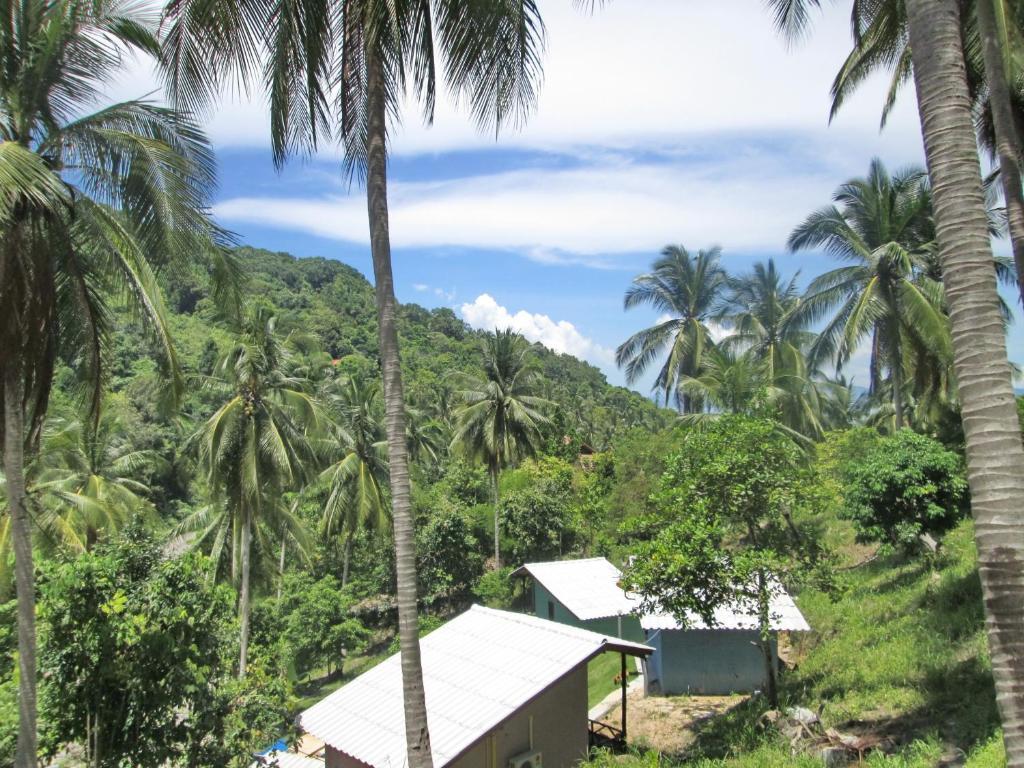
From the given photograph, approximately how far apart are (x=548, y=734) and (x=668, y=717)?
460cm

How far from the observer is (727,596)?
12617 millimetres

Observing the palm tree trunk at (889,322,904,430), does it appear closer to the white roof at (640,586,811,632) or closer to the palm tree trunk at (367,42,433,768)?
the white roof at (640,586,811,632)

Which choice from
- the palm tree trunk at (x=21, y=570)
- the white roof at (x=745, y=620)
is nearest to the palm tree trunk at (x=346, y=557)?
the white roof at (x=745, y=620)

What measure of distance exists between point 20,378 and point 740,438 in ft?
34.7

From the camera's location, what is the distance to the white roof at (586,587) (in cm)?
2194

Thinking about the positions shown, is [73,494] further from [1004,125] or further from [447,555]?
[1004,125]

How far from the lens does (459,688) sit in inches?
501

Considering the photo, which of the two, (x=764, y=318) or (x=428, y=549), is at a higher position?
(x=764, y=318)

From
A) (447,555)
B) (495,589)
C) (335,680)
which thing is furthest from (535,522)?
(335,680)

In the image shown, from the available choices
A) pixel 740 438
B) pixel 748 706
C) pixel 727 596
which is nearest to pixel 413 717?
pixel 727 596

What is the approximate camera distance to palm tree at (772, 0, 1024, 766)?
4.30 meters

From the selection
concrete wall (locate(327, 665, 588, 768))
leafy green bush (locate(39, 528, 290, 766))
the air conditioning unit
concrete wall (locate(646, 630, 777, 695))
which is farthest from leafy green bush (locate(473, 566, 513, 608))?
leafy green bush (locate(39, 528, 290, 766))

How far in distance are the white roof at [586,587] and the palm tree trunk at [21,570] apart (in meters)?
15.3

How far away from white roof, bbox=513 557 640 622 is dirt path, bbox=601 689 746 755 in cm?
290
